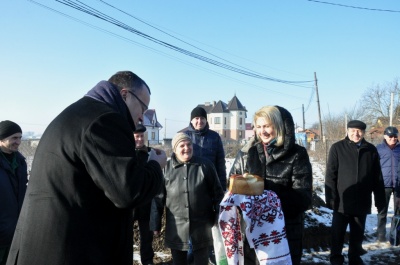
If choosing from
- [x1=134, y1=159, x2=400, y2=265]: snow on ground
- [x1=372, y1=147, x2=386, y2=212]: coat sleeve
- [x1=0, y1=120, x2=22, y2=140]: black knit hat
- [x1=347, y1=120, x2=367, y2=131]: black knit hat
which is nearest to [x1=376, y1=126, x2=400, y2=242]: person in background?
[x1=134, y1=159, x2=400, y2=265]: snow on ground

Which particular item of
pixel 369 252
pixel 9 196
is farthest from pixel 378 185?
pixel 9 196

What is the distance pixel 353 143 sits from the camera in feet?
16.1

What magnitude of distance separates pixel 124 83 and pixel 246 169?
1498 mm

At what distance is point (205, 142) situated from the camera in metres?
5.13

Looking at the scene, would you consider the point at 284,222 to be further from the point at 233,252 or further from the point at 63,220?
the point at 63,220

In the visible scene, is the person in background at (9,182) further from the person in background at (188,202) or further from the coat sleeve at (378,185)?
the coat sleeve at (378,185)

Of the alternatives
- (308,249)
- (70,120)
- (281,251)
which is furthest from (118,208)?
(308,249)

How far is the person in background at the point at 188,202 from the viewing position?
379cm

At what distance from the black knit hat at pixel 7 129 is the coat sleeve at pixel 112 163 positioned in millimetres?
2525

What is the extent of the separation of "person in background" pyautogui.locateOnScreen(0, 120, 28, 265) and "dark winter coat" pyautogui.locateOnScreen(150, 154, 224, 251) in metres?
1.50

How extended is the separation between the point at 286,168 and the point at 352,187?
2.48 metres

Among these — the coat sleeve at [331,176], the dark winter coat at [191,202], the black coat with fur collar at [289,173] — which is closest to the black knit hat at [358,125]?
the coat sleeve at [331,176]

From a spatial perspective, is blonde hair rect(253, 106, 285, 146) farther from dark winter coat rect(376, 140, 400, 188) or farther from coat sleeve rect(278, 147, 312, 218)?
dark winter coat rect(376, 140, 400, 188)

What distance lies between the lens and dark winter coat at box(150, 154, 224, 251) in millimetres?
3785
